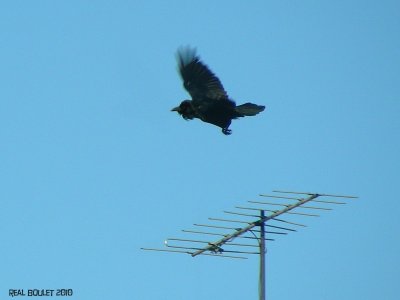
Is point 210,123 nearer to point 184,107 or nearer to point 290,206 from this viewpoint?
point 184,107

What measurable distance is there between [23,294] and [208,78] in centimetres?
541

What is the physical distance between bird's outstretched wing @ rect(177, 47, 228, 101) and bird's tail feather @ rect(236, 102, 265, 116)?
1.12 ft

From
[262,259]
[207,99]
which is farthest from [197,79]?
[262,259]

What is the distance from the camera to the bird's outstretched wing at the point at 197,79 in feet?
68.7

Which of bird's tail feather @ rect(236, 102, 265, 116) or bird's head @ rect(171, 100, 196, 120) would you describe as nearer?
bird's tail feather @ rect(236, 102, 265, 116)

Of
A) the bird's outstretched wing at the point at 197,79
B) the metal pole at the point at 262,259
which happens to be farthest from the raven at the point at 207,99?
the metal pole at the point at 262,259

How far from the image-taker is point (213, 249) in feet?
57.7

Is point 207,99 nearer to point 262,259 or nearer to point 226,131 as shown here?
point 226,131

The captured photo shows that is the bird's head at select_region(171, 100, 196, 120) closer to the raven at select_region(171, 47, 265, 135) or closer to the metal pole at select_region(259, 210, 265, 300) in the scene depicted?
the raven at select_region(171, 47, 265, 135)

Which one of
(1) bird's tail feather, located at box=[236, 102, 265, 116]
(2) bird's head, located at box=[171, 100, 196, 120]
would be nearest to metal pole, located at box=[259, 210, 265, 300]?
(1) bird's tail feather, located at box=[236, 102, 265, 116]

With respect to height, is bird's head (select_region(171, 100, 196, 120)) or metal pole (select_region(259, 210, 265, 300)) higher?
bird's head (select_region(171, 100, 196, 120))

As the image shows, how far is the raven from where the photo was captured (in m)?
21.0

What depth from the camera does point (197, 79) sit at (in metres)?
21.1

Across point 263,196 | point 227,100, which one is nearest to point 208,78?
point 227,100
